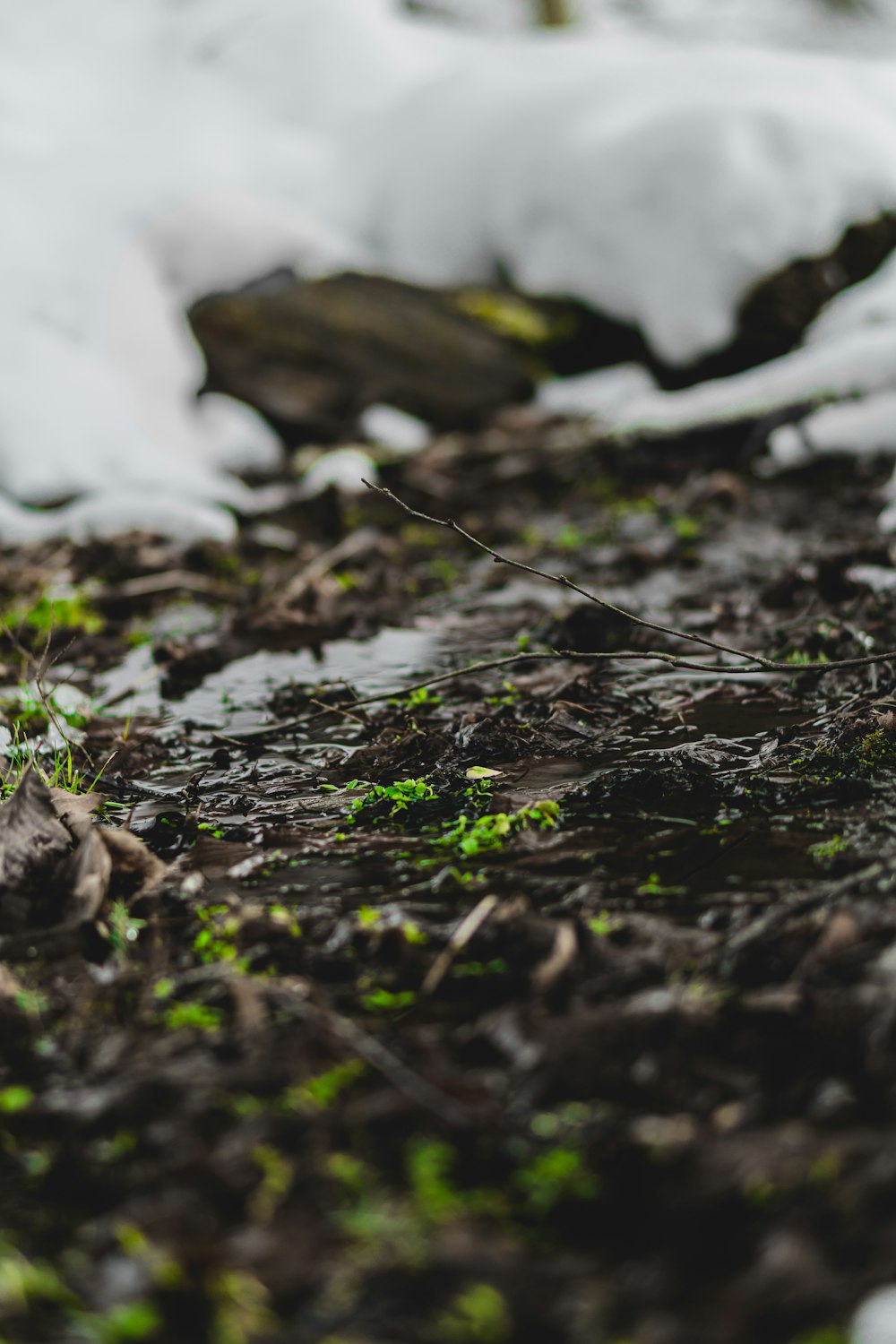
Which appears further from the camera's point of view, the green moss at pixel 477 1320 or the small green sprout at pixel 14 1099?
the small green sprout at pixel 14 1099

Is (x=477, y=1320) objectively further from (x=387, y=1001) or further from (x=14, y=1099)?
(x=14, y=1099)

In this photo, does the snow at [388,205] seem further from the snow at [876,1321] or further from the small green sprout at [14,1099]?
the snow at [876,1321]

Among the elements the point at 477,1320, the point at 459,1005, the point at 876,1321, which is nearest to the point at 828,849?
the point at 459,1005

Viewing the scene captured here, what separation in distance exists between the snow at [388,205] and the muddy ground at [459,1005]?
2826mm

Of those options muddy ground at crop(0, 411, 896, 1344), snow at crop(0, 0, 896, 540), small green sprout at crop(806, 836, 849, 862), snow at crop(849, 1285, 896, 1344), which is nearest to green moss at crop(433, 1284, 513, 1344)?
muddy ground at crop(0, 411, 896, 1344)

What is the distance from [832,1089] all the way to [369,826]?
87 centimetres

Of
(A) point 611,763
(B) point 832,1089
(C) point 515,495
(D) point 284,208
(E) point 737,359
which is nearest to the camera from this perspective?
(B) point 832,1089

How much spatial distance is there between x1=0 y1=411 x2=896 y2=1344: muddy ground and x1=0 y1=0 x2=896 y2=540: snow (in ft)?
9.27

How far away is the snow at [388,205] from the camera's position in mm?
5066

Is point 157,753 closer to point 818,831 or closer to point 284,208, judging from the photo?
point 818,831


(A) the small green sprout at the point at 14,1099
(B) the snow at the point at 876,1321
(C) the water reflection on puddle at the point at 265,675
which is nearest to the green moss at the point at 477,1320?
(B) the snow at the point at 876,1321

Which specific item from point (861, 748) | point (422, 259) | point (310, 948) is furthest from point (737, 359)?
point (310, 948)

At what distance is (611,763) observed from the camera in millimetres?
1766

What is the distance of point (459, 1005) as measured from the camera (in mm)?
1118
